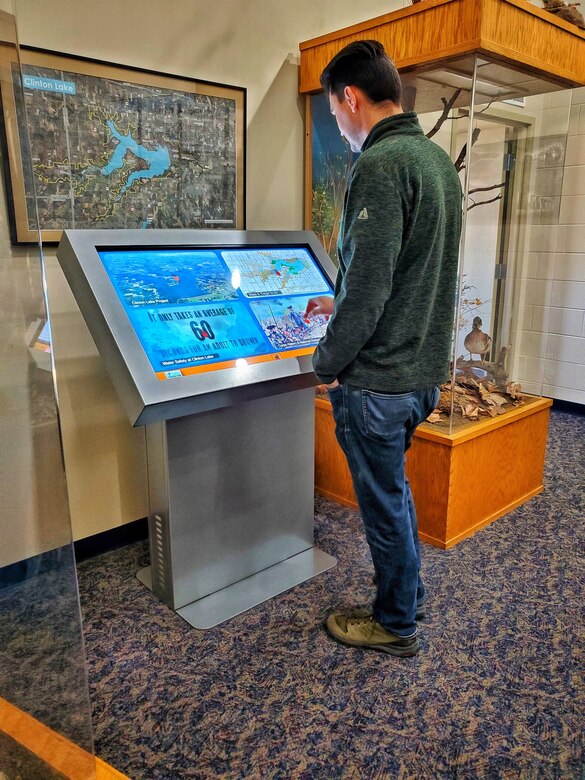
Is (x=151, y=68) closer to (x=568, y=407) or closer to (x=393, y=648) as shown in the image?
(x=393, y=648)

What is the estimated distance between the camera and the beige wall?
2.24m

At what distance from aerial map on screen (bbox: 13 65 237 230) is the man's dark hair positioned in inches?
37.4

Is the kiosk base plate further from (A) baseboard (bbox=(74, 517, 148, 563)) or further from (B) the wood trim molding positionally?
(B) the wood trim molding

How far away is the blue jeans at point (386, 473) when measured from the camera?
174 centimetres

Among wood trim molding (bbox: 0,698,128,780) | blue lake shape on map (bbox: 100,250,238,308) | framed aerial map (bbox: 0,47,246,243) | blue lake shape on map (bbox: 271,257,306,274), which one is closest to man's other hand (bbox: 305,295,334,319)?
blue lake shape on map (bbox: 271,257,306,274)

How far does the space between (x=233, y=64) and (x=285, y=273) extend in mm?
1045

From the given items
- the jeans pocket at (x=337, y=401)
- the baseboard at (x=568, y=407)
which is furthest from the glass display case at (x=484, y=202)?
the baseboard at (x=568, y=407)

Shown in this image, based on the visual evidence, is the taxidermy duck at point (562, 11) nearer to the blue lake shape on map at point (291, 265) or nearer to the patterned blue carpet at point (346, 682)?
the blue lake shape on map at point (291, 265)

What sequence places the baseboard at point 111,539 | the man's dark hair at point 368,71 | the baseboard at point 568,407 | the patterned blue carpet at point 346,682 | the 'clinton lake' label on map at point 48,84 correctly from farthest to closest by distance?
the baseboard at point 568,407 < the baseboard at point 111,539 < the 'clinton lake' label on map at point 48,84 < the man's dark hair at point 368,71 < the patterned blue carpet at point 346,682

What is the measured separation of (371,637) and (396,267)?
1130 mm

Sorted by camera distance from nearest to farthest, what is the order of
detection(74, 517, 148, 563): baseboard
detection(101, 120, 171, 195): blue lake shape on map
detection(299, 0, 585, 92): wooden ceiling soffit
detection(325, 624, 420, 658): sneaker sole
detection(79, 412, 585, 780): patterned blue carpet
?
1. detection(79, 412, 585, 780): patterned blue carpet
2. detection(325, 624, 420, 658): sneaker sole
3. detection(299, 0, 585, 92): wooden ceiling soffit
4. detection(101, 120, 171, 195): blue lake shape on map
5. detection(74, 517, 148, 563): baseboard

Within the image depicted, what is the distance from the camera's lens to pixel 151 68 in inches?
94.5

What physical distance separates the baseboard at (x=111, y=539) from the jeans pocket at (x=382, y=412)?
135 centimetres

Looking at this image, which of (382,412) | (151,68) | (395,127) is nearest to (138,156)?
(151,68)
